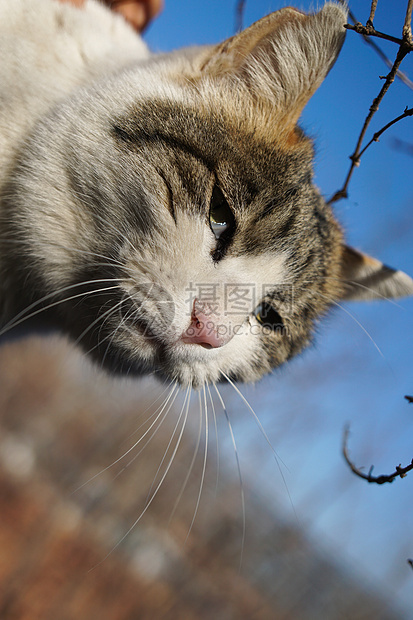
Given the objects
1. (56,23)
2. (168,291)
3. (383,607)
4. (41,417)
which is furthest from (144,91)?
(383,607)

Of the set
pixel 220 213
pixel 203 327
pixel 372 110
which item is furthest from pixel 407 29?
pixel 203 327

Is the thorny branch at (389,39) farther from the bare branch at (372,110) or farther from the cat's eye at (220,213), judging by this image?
the cat's eye at (220,213)

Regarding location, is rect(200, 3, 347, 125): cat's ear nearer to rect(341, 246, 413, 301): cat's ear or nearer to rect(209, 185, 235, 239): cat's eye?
rect(209, 185, 235, 239): cat's eye

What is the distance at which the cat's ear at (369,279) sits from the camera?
4.21ft

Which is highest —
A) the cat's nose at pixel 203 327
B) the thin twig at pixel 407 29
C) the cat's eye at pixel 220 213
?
the thin twig at pixel 407 29

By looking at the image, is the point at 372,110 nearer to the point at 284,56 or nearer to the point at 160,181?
the point at 284,56

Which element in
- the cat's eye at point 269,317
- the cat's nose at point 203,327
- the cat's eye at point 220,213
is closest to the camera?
the cat's nose at point 203,327

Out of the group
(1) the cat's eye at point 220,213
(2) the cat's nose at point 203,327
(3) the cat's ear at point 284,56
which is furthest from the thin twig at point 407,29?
(2) the cat's nose at point 203,327

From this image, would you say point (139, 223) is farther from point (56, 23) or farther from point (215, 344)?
point (56, 23)

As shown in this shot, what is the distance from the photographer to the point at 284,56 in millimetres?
993

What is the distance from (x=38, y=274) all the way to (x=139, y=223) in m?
0.32

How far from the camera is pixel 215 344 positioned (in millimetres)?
925

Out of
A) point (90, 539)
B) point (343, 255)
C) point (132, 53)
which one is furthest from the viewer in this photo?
point (90, 539)

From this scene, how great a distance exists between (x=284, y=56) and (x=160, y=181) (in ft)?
1.43
